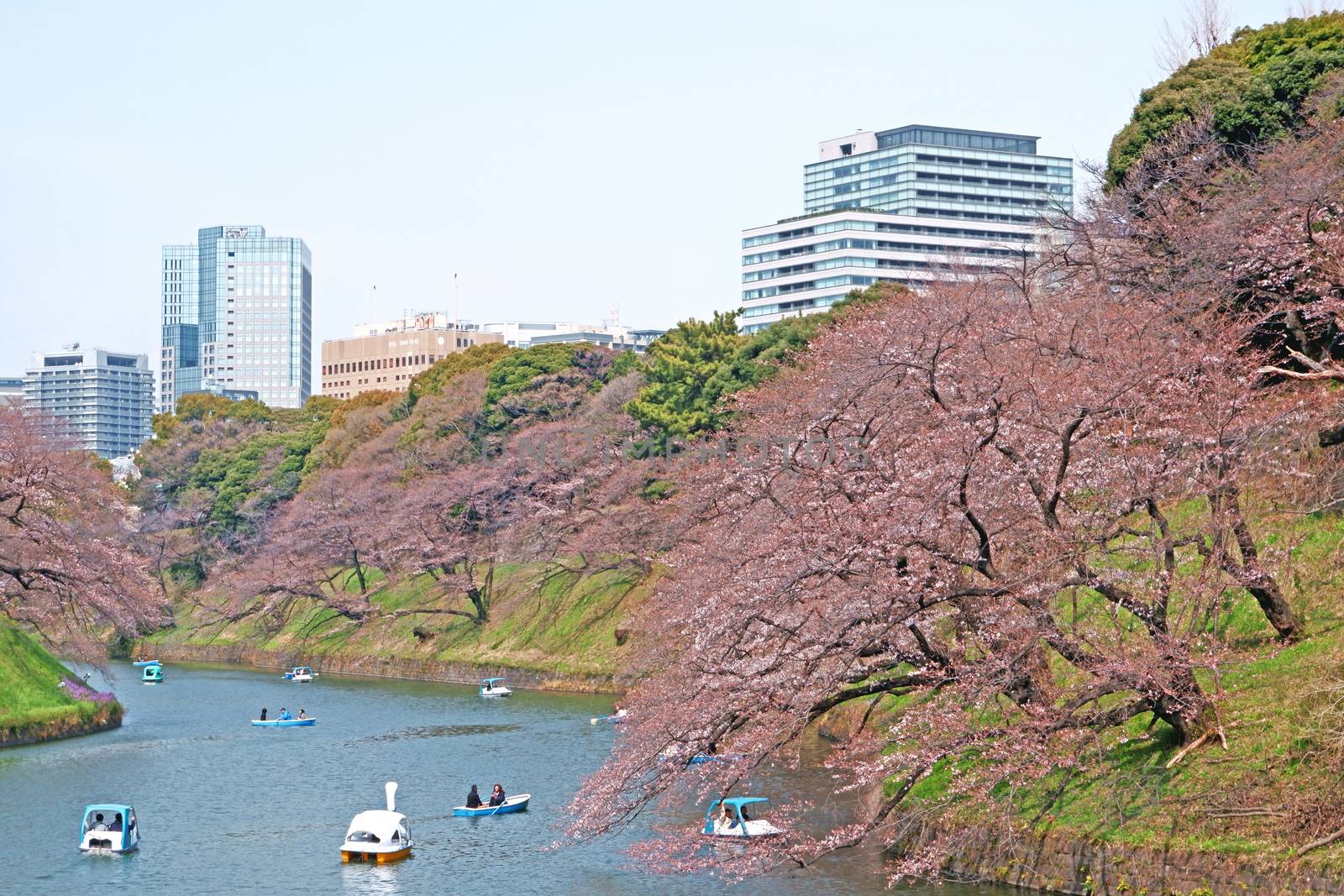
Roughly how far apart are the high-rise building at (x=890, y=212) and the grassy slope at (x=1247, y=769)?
118 metres

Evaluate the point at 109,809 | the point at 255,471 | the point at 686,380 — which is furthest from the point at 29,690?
the point at 255,471

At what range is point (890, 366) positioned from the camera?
2378 cm

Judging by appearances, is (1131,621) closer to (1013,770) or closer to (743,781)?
(1013,770)

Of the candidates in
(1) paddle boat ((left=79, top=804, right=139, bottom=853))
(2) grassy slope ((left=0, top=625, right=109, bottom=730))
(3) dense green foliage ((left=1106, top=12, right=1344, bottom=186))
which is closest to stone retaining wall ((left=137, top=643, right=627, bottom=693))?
(2) grassy slope ((left=0, top=625, right=109, bottom=730))

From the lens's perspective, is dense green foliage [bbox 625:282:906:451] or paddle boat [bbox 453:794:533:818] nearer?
paddle boat [bbox 453:794:533:818]

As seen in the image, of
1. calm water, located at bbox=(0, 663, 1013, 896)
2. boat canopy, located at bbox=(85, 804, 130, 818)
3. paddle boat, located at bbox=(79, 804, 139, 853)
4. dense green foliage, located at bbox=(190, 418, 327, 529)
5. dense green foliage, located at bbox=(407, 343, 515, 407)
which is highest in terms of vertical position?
dense green foliage, located at bbox=(407, 343, 515, 407)

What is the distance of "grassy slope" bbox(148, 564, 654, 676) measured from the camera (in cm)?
6515

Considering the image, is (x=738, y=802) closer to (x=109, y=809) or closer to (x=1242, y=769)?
(x=1242, y=769)

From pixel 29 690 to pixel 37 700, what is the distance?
56 centimetres

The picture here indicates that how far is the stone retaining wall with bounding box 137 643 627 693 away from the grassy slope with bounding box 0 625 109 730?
66.5ft

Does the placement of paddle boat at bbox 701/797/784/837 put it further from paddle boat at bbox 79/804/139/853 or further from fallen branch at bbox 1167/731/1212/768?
paddle boat at bbox 79/804/139/853

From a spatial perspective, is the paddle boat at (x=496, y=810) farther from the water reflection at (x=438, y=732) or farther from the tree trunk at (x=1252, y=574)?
the tree trunk at (x=1252, y=574)

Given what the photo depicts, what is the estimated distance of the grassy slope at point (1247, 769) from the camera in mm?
21172

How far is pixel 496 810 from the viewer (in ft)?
113
